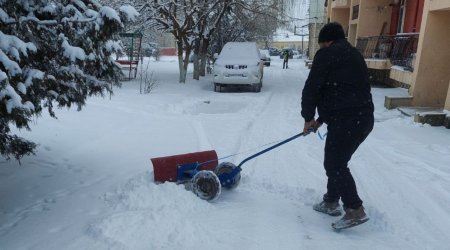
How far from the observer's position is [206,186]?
4109 millimetres

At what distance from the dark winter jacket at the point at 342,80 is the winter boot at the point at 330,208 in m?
0.95

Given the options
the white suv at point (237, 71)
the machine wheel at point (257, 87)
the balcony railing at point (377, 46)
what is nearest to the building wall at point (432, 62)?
the balcony railing at point (377, 46)

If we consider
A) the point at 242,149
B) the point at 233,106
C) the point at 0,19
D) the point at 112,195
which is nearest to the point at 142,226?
the point at 112,195

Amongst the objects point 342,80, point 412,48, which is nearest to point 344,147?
point 342,80

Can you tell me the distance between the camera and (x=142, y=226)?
11.3ft

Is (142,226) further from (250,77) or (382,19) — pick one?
(382,19)

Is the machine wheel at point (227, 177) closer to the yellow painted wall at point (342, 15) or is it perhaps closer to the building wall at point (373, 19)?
the building wall at point (373, 19)

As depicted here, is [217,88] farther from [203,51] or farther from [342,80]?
[342,80]

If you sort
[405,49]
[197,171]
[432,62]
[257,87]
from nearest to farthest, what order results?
[197,171], [432,62], [405,49], [257,87]

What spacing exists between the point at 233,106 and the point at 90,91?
23.4 feet

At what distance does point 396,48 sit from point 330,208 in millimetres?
11461

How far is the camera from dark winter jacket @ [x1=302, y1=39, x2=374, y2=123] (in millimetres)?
3473

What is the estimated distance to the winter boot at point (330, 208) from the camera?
3.92m

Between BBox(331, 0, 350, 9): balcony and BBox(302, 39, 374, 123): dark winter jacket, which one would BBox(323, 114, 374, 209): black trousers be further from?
BBox(331, 0, 350, 9): balcony
